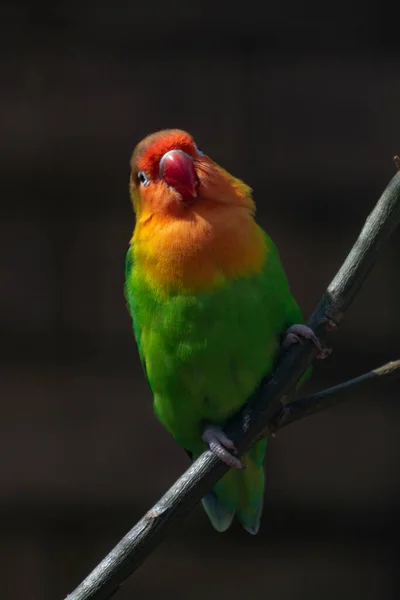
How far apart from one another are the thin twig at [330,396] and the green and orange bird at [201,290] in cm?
14

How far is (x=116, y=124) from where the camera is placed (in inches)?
92.2

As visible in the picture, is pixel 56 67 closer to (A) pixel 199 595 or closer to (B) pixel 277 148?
(B) pixel 277 148

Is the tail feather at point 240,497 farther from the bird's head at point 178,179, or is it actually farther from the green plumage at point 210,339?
the bird's head at point 178,179

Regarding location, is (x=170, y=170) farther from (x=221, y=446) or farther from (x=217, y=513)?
(x=217, y=513)

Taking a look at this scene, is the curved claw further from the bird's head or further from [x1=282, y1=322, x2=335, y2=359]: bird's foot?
the bird's head

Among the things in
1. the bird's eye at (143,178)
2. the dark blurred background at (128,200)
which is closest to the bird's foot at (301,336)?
the bird's eye at (143,178)

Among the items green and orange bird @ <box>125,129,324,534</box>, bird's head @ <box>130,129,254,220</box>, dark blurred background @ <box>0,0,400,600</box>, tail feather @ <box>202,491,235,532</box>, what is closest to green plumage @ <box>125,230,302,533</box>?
green and orange bird @ <box>125,129,324,534</box>

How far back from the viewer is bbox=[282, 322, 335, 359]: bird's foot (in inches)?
47.0

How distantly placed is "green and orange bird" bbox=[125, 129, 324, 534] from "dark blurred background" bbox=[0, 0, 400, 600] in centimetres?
82

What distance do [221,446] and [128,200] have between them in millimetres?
1156

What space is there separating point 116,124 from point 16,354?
642 millimetres

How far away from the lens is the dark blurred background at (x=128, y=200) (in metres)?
2.33

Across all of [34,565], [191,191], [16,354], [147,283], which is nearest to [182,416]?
[147,283]

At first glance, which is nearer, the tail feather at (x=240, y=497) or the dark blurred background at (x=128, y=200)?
the tail feather at (x=240, y=497)
